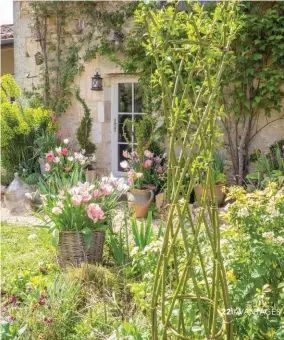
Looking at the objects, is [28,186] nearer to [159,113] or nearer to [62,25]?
[159,113]

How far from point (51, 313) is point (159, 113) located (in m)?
5.23

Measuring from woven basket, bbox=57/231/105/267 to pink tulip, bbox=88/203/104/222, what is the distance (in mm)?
167

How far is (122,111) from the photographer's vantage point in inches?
319

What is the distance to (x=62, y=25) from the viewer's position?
839cm

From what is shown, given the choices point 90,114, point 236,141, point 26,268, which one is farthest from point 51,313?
point 90,114

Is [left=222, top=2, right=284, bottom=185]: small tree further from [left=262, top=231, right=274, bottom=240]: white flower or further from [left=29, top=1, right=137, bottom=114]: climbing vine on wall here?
[left=262, top=231, right=274, bottom=240]: white flower

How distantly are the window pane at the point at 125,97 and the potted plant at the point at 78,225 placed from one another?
4.27 metres

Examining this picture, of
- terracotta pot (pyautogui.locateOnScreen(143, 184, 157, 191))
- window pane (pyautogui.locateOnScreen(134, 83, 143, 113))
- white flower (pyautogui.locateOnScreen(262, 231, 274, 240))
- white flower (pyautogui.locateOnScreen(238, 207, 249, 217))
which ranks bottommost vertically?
terracotta pot (pyautogui.locateOnScreen(143, 184, 157, 191))

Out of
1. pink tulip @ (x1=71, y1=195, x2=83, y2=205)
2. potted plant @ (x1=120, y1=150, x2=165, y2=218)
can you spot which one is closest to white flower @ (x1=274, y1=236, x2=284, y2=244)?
pink tulip @ (x1=71, y1=195, x2=83, y2=205)

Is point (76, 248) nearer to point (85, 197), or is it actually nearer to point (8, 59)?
point (85, 197)

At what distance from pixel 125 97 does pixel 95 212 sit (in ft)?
15.2

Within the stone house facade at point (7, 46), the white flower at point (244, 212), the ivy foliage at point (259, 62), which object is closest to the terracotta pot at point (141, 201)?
the ivy foliage at point (259, 62)

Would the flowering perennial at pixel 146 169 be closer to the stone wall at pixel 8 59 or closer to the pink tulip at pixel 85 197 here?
Result: the pink tulip at pixel 85 197

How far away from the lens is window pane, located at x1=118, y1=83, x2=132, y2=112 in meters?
8.05
